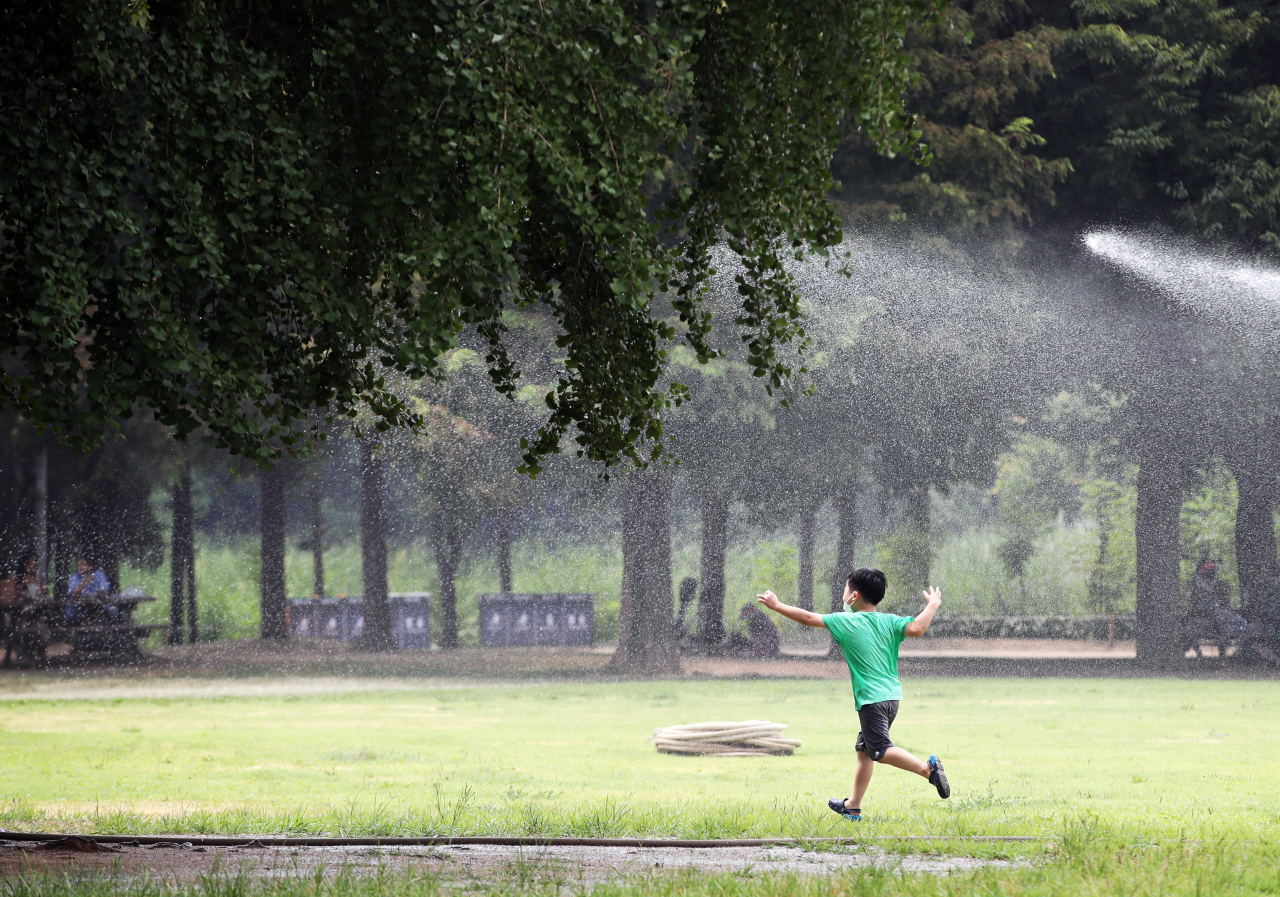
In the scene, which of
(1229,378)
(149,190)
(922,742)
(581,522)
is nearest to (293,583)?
(581,522)

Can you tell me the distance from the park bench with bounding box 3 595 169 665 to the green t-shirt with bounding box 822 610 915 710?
2092 cm

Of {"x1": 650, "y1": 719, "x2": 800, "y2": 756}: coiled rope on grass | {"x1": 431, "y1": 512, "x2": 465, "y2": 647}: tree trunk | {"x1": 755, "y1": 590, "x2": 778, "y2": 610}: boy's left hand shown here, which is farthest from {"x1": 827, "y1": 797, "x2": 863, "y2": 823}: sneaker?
{"x1": 431, "y1": 512, "x2": 465, "y2": 647}: tree trunk

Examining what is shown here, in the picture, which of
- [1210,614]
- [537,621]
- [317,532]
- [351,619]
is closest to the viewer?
[1210,614]

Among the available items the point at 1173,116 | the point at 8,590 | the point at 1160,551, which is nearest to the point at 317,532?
the point at 8,590

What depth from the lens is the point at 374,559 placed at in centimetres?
2875

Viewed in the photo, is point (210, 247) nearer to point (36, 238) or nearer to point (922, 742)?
point (36, 238)

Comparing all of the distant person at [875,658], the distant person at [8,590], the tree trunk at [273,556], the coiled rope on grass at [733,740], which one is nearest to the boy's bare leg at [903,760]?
the distant person at [875,658]

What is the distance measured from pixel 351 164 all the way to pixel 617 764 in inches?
301

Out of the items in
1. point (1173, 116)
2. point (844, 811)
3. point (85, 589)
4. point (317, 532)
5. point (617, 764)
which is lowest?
point (617, 764)

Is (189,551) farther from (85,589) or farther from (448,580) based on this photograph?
(448,580)

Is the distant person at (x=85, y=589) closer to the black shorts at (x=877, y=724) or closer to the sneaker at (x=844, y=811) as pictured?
the sneaker at (x=844, y=811)

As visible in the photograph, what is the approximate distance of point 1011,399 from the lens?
24891mm

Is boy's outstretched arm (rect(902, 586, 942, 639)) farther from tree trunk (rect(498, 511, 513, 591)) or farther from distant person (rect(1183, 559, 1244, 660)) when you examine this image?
tree trunk (rect(498, 511, 513, 591))

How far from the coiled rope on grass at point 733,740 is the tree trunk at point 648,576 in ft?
37.6
